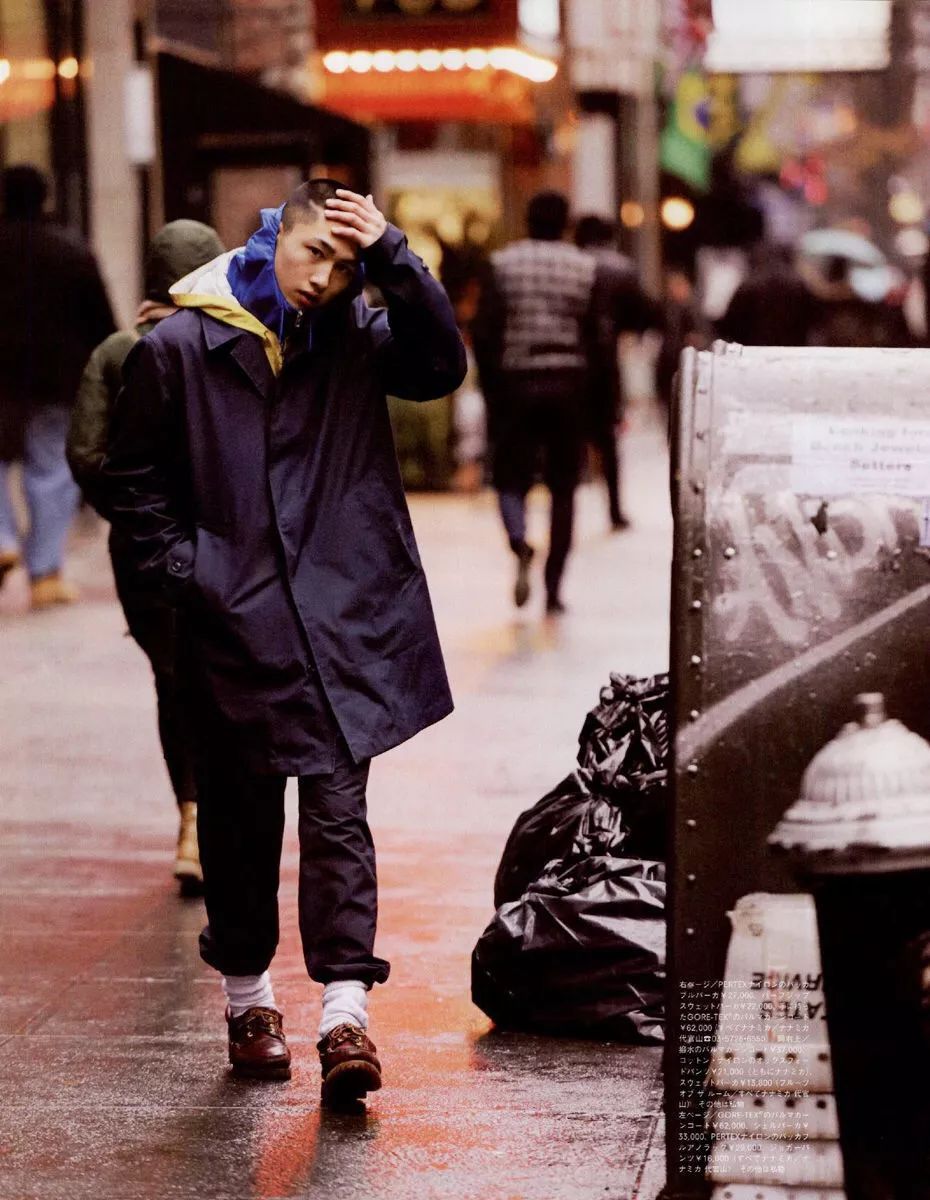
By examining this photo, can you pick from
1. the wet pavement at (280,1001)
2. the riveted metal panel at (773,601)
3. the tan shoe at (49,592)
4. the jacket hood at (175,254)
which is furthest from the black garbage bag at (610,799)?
the tan shoe at (49,592)

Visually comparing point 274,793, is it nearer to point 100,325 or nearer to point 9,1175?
point 9,1175

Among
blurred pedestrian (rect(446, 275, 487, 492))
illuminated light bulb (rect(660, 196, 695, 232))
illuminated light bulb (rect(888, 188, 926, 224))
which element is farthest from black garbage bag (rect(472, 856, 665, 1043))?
illuminated light bulb (rect(888, 188, 926, 224))

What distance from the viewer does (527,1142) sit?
4258 millimetres

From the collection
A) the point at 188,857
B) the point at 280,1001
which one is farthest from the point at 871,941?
the point at 188,857

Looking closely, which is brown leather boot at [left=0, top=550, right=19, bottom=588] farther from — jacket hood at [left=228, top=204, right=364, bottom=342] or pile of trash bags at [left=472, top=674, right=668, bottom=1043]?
jacket hood at [left=228, top=204, right=364, bottom=342]

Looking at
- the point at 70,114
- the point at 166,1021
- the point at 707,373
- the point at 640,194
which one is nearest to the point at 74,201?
the point at 70,114

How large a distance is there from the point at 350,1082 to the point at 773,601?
4.65ft

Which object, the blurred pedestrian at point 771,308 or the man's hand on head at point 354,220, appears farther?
the blurred pedestrian at point 771,308

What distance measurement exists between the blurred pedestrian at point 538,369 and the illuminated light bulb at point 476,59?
28.2ft

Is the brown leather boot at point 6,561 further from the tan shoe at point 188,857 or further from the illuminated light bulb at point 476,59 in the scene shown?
the illuminated light bulb at point 476,59

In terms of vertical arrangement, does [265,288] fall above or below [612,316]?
above

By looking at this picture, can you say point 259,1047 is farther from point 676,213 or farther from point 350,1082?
point 676,213

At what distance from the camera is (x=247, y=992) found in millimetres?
4742

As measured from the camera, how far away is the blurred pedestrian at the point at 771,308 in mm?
Answer: 15500
